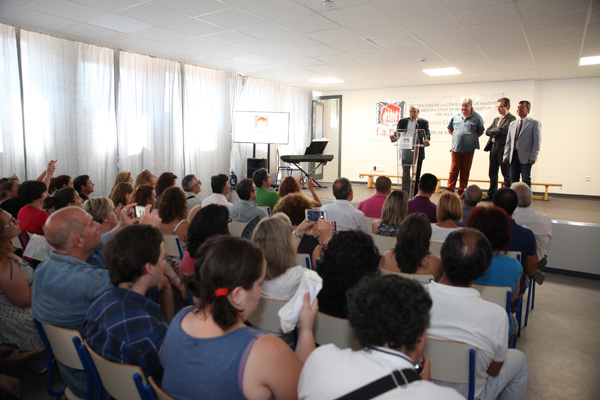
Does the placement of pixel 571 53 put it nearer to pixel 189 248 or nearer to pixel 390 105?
pixel 390 105

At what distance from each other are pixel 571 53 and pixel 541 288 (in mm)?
4687

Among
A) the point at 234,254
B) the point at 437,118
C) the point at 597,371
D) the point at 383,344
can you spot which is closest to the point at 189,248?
the point at 234,254

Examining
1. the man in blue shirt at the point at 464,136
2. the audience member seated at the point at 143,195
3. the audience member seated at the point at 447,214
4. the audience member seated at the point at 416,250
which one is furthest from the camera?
the man in blue shirt at the point at 464,136

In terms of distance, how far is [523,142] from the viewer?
19.5ft

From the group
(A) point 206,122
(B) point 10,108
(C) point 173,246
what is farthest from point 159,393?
(A) point 206,122

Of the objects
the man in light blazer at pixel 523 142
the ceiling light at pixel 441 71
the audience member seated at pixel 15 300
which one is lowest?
the audience member seated at pixel 15 300

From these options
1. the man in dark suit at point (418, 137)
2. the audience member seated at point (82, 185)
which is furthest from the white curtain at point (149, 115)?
the man in dark suit at point (418, 137)

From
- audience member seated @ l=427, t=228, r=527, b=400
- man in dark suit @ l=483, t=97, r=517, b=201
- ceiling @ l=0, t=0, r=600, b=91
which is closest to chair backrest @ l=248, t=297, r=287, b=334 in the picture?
audience member seated @ l=427, t=228, r=527, b=400

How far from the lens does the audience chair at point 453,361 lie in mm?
1485

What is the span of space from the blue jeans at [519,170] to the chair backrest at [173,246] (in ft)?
17.6

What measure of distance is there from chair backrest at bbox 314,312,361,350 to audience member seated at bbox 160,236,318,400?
0.54 meters

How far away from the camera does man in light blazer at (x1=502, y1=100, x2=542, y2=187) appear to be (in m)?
5.85

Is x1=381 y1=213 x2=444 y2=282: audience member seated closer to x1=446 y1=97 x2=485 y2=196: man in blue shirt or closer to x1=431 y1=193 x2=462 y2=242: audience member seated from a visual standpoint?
x1=431 y1=193 x2=462 y2=242: audience member seated

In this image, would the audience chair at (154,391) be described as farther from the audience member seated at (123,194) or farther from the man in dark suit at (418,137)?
the man in dark suit at (418,137)
